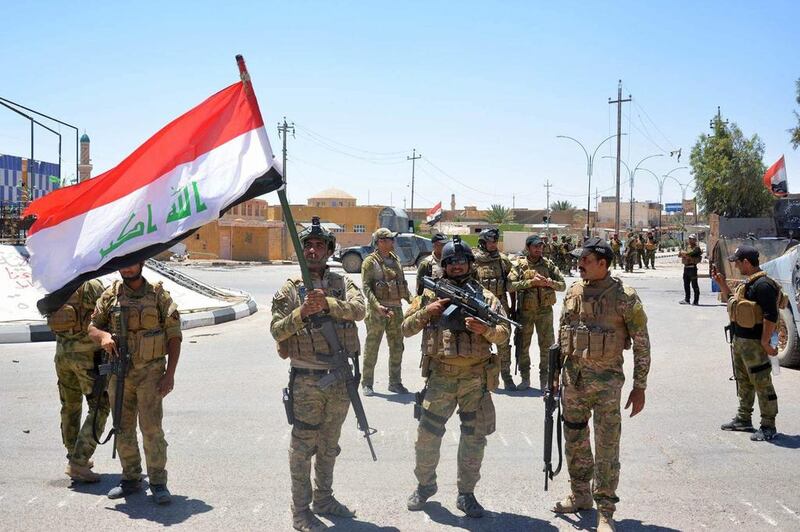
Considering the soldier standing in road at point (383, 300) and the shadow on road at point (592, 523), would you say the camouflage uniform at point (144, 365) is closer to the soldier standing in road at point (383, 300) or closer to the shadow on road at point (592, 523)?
the shadow on road at point (592, 523)

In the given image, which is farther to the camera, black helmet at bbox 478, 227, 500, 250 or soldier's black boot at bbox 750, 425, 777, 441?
black helmet at bbox 478, 227, 500, 250

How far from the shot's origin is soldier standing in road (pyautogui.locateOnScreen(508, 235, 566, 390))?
817 centimetres

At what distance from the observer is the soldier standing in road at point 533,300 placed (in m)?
8.17

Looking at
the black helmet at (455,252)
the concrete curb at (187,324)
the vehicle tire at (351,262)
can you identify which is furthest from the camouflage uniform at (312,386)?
the vehicle tire at (351,262)

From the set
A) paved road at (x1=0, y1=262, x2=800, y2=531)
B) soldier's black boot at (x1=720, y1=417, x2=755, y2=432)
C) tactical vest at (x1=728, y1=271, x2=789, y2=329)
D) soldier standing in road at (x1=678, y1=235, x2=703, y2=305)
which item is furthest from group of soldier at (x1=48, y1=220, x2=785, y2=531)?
soldier standing in road at (x1=678, y1=235, x2=703, y2=305)

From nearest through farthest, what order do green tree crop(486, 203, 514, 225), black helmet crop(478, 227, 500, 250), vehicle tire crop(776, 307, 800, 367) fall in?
black helmet crop(478, 227, 500, 250) → vehicle tire crop(776, 307, 800, 367) → green tree crop(486, 203, 514, 225)

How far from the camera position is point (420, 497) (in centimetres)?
471

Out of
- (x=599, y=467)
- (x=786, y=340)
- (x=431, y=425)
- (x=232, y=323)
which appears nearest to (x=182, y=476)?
(x=431, y=425)

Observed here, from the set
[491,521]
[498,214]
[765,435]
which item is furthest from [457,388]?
[498,214]

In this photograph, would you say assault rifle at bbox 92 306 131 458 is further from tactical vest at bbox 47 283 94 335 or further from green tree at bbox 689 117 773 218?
green tree at bbox 689 117 773 218

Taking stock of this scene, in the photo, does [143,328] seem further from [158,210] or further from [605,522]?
[605,522]

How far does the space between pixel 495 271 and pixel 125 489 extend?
4366 mm

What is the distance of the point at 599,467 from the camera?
4500 mm

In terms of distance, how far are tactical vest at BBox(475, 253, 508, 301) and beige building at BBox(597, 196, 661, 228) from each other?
3657 inches
